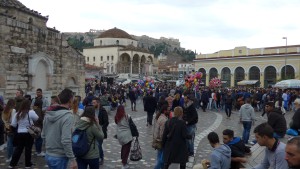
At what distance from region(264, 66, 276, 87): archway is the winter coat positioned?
5060 centimetres

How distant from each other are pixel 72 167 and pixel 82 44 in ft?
419

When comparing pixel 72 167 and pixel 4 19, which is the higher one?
A: pixel 4 19

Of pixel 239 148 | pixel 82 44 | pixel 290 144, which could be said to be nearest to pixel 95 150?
pixel 239 148

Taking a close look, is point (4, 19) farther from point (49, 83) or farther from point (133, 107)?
point (133, 107)

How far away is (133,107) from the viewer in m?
25.9

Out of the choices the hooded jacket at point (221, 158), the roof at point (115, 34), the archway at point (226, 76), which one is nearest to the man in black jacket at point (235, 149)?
the hooded jacket at point (221, 158)

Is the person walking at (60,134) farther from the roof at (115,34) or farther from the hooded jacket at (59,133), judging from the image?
the roof at (115,34)

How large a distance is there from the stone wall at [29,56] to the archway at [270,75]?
141 ft

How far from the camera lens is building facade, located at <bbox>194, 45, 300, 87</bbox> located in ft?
173

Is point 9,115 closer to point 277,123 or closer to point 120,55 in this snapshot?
point 277,123

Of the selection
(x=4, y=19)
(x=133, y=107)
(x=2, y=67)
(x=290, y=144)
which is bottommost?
(x=133, y=107)

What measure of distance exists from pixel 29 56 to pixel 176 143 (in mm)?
9776

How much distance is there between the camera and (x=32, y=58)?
48.9 ft

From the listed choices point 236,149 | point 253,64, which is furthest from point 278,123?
point 253,64
